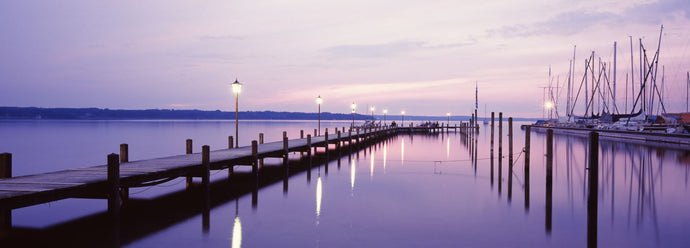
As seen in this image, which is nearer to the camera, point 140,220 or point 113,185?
point 113,185

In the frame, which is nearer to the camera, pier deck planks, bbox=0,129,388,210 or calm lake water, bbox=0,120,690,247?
pier deck planks, bbox=0,129,388,210

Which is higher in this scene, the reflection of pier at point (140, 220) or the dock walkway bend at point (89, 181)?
the dock walkway bend at point (89, 181)

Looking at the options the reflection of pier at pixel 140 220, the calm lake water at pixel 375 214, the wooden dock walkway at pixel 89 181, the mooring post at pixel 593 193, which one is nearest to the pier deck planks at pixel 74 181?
the wooden dock walkway at pixel 89 181

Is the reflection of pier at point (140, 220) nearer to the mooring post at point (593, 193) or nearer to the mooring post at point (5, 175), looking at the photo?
the mooring post at point (5, 175)

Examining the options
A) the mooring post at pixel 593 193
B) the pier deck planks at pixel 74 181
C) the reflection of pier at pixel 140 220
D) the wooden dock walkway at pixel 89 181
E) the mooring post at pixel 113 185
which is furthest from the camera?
the reflection of pier at pixel 140 220

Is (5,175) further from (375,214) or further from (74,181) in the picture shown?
(375,214)

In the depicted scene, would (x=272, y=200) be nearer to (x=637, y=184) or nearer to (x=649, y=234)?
(x=649, y=234)

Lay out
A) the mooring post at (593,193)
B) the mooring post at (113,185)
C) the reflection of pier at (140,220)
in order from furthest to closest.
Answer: the reflection of pier at (140,220)
the mooring post at (113,185)
the mooring post at (593,193)

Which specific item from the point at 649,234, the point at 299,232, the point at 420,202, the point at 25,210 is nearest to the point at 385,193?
the point at 420,202

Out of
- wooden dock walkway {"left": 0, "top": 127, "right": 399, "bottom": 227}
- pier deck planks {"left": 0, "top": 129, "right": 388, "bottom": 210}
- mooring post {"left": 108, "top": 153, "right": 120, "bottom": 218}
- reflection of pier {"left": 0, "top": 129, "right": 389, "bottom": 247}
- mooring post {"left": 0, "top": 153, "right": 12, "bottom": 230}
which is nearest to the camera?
pier deck planks {"left": 0, "top": 129, "right": 388, "bottom": 210}

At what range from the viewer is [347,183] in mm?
21562

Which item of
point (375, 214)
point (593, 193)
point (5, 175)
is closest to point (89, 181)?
point (5, 175)

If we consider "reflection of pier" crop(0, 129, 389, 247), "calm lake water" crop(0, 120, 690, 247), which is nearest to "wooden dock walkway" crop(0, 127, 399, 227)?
"reflection of pier" crop(0, 129, 389, 247)

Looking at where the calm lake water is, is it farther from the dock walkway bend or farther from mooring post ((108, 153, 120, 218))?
Result: the dock walkway bend
